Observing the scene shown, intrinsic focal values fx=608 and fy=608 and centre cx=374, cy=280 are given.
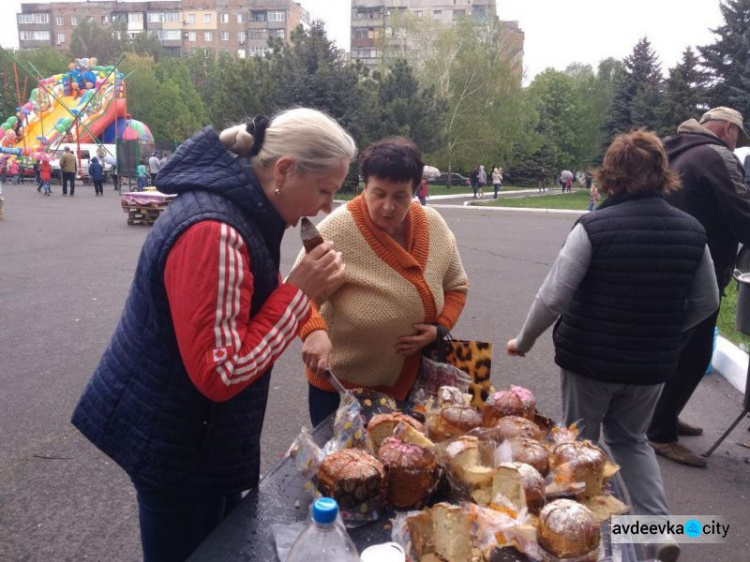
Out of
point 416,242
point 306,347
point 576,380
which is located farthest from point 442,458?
point 576,380

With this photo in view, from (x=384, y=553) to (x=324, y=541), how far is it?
0.15 metres

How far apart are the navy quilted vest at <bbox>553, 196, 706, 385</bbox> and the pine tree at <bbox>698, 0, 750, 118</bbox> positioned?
99.9 feet

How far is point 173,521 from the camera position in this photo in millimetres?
1739

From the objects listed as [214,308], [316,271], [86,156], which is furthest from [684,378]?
[86,156]

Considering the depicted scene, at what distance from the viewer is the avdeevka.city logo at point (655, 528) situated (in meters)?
1.49

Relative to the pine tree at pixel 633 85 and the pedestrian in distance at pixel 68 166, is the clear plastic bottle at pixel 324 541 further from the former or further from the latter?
the pine tree at pixel 633 85

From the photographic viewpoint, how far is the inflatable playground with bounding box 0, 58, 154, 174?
34625mm

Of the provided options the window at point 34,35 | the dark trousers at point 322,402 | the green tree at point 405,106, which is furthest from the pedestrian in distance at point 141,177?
the window at point 34,35

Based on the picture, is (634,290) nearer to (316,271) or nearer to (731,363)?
(316,271)

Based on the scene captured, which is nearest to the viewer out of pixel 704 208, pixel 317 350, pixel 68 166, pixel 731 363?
pixel 317 350

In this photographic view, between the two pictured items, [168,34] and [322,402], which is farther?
[168,34]

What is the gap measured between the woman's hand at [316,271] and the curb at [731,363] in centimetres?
462

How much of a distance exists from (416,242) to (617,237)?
82 cm

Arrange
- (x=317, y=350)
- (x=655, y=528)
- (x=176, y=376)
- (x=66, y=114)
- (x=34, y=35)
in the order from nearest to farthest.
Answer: (x=176, y=376)
(x=655, y=528)
(x=317, y=350)
(x=66, y=114)
(x=34, y=35)
